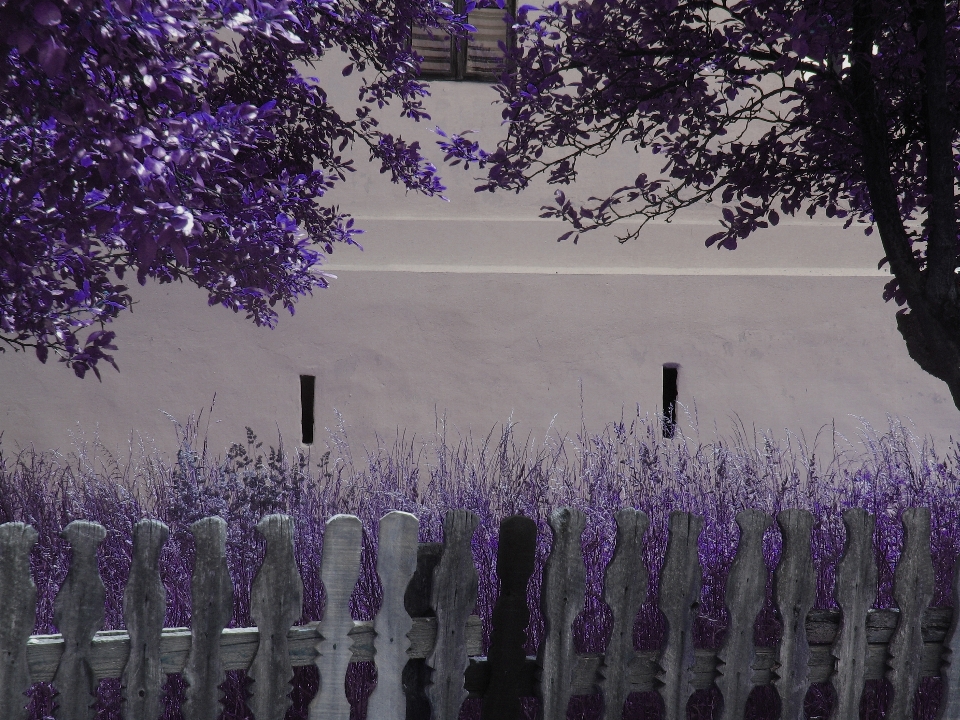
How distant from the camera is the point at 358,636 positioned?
270 cm

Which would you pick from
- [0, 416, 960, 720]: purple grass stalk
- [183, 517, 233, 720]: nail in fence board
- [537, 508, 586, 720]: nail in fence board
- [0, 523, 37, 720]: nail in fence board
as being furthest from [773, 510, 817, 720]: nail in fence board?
[0, 523, 37, 720]: nail in fence board

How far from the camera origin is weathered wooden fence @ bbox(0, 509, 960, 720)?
2502 millimetres

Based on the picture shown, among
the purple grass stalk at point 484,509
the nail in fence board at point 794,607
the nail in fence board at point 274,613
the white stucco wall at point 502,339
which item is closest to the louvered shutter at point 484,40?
the white stucco wall at point 502,339

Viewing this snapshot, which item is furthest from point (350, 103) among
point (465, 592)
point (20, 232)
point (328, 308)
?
point (465, 592)

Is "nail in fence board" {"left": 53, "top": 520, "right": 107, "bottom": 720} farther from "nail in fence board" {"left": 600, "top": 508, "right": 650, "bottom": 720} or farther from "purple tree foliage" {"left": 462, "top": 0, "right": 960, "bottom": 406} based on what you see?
"purple tree foliage" {"left": 462, "top": 0, "right": 960, "bottom": 406}

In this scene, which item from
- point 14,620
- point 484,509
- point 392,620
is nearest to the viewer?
point 14,620

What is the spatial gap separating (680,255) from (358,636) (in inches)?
186

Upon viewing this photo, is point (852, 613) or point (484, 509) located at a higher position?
point (484, 509)

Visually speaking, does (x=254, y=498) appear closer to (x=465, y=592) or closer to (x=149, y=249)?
(x=465, y=592)

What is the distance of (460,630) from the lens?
2750 millimetres

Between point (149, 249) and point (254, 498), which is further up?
point (149, 249)

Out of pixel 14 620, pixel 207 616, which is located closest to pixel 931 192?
pixel 207 616

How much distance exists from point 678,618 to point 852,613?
59 cm

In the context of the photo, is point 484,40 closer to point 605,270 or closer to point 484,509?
point 605,270
